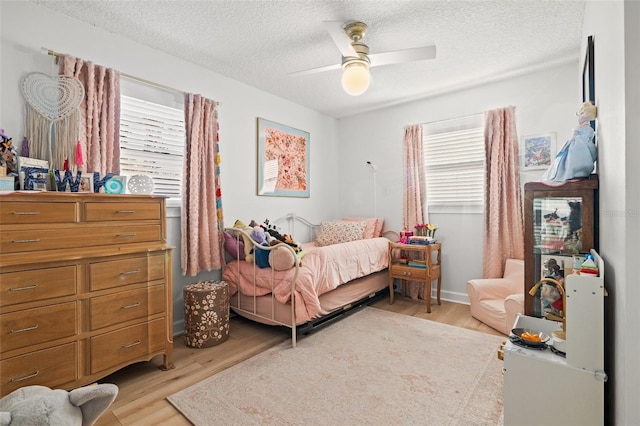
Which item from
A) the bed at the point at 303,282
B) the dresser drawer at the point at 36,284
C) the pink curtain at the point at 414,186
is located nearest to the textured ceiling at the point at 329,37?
the pink curtain at the point at 414,186

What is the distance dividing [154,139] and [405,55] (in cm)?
217

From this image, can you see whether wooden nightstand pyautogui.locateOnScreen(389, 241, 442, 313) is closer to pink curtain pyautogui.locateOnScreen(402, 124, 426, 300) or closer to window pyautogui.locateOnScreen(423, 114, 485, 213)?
pink curtain pyautogui.locateOnScreen(402, 124, 426, 300)

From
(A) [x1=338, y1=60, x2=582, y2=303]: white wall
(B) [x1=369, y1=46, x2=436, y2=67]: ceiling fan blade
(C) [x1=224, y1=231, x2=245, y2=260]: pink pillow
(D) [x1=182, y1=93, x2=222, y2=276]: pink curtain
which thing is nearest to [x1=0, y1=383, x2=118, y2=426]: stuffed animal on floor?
(D) [x1=182, y1=93, x2=222, y2=276]: pink curtain

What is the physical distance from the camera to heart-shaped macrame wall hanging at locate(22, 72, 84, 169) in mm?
2010

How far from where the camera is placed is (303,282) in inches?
99.0

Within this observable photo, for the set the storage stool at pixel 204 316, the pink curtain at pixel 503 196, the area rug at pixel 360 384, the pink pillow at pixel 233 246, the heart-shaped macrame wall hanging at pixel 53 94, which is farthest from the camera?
the pink curtain at pixel 503 196

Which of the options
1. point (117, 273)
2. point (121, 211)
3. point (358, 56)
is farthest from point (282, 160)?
point (117, 273)

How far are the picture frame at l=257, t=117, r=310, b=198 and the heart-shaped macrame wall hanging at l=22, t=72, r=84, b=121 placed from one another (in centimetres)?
174

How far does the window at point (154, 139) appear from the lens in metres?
2.57

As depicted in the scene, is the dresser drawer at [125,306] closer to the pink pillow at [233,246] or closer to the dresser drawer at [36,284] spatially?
the dresser drawer at [36,284]

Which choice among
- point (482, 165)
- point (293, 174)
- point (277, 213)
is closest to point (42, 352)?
point (277, 213)

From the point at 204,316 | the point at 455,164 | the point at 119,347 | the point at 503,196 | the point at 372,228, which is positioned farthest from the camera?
the point at 372,228

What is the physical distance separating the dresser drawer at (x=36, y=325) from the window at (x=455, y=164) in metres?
3.51

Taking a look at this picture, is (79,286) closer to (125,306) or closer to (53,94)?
(125,306)
